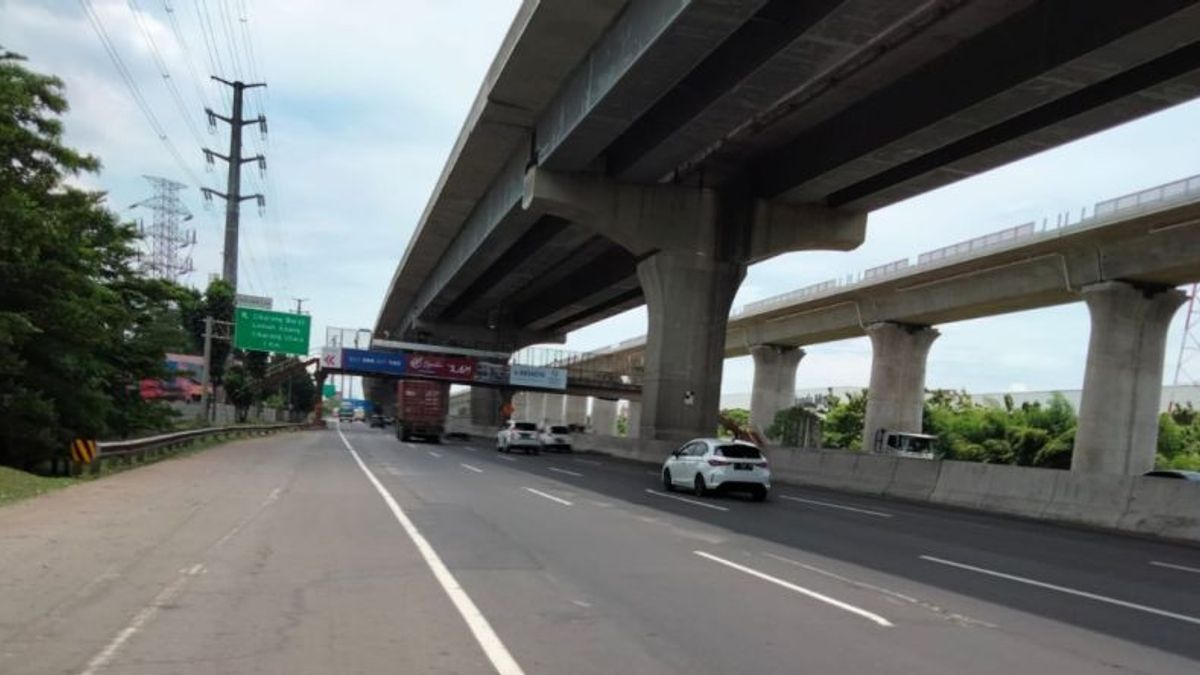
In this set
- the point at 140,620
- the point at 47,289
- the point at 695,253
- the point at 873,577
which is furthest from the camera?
the point at 695,253

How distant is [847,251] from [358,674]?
3513 centimetres

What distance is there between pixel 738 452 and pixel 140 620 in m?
16.5

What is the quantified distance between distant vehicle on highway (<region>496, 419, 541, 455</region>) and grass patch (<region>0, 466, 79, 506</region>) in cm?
2564

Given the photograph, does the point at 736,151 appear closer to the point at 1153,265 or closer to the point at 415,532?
the point at 1153,265

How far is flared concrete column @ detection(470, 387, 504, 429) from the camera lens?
88.4 m

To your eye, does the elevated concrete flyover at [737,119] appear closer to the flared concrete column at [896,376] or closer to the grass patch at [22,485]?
the grass patch at [22,485]

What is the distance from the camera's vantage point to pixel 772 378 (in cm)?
7712

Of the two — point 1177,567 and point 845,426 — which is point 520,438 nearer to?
point 1177,567

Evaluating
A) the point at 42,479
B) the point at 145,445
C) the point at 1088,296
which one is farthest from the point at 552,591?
the point at 1088,296

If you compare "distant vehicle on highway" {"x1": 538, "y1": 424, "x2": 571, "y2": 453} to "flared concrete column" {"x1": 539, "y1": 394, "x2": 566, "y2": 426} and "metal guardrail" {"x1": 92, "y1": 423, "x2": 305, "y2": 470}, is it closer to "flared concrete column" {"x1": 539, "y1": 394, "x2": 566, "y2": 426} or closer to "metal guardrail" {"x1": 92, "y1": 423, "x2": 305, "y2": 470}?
"metal guardrail" {"x1": 92, "y1": 423, "x2": 305, "y2": 470}

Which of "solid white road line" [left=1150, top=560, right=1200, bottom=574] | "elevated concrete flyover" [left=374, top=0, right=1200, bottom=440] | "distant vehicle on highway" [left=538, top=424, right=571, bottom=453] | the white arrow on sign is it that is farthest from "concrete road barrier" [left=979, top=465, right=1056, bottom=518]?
the white arrow on sign

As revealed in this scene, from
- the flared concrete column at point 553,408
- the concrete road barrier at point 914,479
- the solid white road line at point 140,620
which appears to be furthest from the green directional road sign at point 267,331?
the flared concrete column at point 553,408

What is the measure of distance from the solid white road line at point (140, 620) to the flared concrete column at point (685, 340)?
27.8 metres

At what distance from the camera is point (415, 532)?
1331 centimetres
